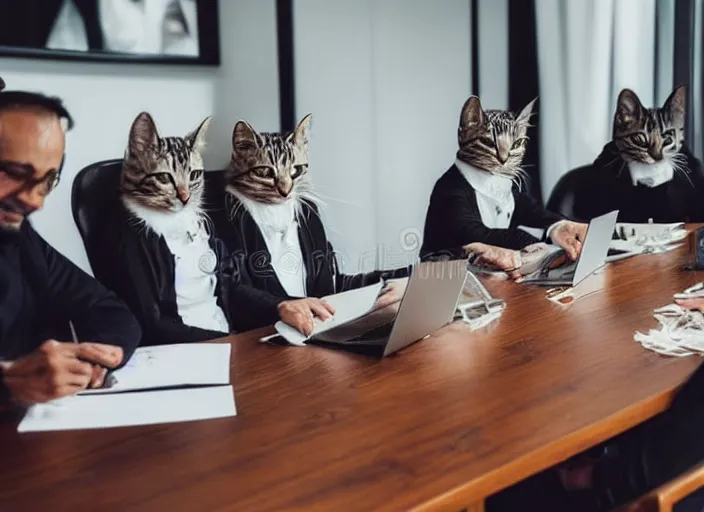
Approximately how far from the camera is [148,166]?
1564 millimetres

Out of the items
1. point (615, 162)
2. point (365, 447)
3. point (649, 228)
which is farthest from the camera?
point (615, 162)

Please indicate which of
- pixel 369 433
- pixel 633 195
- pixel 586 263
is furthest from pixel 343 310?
pixel 633 195

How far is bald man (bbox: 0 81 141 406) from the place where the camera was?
1.10 m

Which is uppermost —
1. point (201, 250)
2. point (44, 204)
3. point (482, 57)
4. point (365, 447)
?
point (482, 57)

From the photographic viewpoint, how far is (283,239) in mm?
1821

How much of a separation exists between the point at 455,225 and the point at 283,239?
0.50m

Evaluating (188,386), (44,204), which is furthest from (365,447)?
(44,204)

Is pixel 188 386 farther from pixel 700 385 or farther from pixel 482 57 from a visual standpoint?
pixel 482 57

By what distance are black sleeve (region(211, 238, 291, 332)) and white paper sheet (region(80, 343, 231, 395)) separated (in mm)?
228

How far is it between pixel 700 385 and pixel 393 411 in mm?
446

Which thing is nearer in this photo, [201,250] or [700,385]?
[700,385]

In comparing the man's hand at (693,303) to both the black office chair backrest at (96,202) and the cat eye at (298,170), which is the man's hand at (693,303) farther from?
the black office chair backrest at (96,202)

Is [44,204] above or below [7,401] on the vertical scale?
above

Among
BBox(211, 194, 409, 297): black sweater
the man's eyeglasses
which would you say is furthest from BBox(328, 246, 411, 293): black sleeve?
the man's eyeglasses
